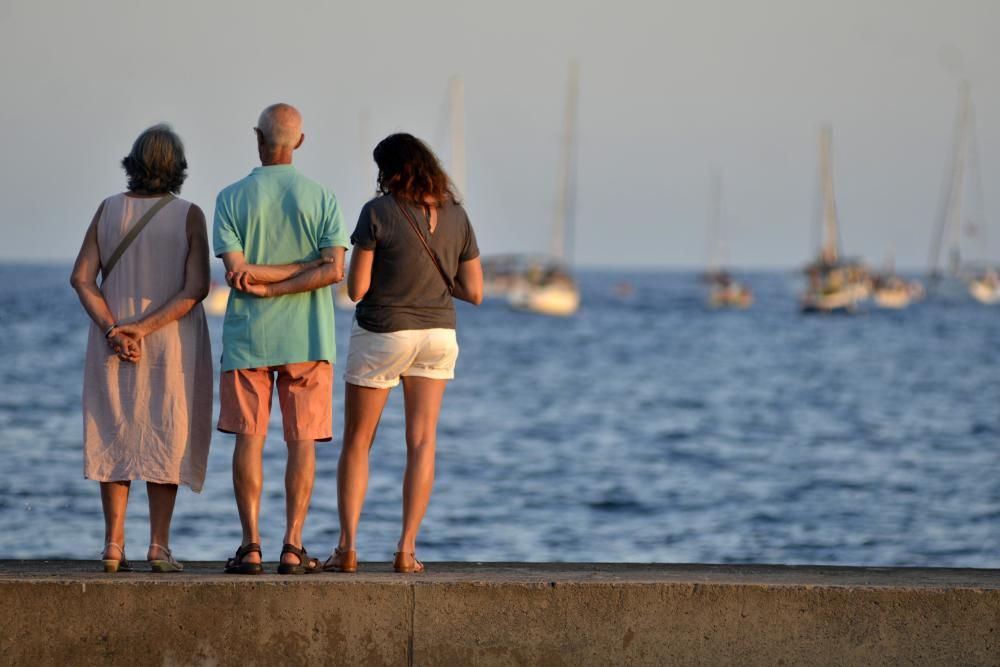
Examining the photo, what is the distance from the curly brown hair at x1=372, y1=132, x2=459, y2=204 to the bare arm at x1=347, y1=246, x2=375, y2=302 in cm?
25

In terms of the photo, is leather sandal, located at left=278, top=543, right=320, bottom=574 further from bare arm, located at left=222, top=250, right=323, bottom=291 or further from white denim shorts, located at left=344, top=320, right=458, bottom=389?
bare arm, located at left=222, top=250, right=323, bottom=291

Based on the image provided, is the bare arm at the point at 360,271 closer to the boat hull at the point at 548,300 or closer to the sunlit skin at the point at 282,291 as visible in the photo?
the sunlit skin at the point at 282,291

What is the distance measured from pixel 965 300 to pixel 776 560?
11443 cm

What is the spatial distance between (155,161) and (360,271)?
0.85m

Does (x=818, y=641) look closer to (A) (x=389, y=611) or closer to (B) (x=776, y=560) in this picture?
(A) (x=389, y=611)

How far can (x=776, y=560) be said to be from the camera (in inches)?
691

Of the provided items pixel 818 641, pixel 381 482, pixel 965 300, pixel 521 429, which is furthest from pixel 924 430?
pixel 965 300

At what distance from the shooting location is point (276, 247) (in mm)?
5637

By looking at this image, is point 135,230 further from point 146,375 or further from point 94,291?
point 146,375

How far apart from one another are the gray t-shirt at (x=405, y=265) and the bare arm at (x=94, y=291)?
0.87 m

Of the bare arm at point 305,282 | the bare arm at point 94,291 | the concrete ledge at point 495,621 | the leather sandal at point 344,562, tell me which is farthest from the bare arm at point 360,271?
the concrete ledge at point 495,621

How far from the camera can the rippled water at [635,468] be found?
17.7 metres

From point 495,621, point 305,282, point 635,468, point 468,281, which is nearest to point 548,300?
point 635,468

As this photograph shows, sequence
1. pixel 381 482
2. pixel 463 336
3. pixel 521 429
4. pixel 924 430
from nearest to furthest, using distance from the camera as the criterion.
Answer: pixel 381 482 → pixel 521 429 → pixel 924 430 → pixel 463 336
